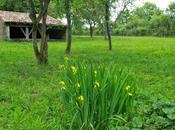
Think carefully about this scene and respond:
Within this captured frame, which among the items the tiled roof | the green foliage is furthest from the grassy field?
the green foliage

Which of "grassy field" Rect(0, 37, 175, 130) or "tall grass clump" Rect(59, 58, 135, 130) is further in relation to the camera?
"grassy field" Rect(0, 37, 175, 130)

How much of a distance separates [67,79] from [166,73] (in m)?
6.92

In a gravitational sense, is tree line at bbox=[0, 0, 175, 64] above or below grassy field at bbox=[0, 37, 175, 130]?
above

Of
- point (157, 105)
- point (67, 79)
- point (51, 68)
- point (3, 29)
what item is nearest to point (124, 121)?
point (157, 105)

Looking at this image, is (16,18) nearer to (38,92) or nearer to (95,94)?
(38,92)

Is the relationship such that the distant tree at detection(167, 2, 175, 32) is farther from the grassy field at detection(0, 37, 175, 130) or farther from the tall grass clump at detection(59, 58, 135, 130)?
the tall grass clump at detection(59, 58, 135, 130)

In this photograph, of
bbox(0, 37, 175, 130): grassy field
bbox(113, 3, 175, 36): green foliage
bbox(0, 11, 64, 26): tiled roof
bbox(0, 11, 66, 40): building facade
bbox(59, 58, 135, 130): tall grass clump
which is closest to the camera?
bbox(59, 58, 135, 130): tall grass clump

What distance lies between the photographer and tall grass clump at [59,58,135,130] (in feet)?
12.8

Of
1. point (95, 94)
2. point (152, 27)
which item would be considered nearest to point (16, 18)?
point (95, 94)

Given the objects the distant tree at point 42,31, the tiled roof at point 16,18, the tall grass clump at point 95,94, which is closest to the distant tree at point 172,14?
the tiled roof at point 16,18

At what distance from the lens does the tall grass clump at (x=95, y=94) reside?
12.8 feet

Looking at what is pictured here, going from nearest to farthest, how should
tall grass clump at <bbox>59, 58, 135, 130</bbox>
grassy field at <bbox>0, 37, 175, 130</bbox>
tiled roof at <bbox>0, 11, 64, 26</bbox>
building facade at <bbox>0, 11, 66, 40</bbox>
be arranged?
tall grass clump at <bbox>59, 58, 135, 130</bbox>
grassy field at <bbox>0, 37, 175, 130</bbox>
tiled roof at <bbox>0, 11, 64, 26</bbox>
building facade at <bbox>0, 11, 66, 40</bbox>

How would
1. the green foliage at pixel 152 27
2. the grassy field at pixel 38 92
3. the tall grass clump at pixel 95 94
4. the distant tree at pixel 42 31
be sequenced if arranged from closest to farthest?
the tall grass clump at pixel 95 94, the grassy field at pixel 38 92, the distant tree at pixel 42 31, the green foliage at pixel 152 27

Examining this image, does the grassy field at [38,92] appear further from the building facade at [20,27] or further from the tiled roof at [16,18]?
the building facade at [20,27]
